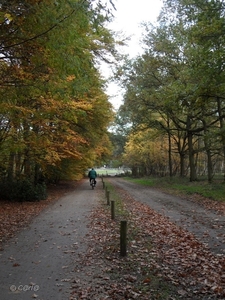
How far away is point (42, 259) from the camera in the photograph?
7035 mm

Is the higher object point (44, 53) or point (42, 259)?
point (44, 53)

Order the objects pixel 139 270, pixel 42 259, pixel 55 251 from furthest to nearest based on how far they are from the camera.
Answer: pixel 55 251, pixel 42 259, pixel 139 270

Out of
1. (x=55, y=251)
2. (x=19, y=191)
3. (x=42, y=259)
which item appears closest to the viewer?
(x=42, y=259)

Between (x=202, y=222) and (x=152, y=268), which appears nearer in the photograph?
(x=152, y=268)

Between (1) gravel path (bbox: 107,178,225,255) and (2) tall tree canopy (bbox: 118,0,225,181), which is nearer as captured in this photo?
(1) gravel path (bbox: 107,178,225,255)

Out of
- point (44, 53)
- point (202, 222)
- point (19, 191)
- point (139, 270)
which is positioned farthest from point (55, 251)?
point (19, 191)

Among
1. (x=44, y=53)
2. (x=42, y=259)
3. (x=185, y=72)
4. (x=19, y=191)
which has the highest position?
(x=185, y=72)

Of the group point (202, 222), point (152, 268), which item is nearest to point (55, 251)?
point (152, 268)

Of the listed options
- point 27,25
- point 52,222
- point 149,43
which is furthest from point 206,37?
point 149,43

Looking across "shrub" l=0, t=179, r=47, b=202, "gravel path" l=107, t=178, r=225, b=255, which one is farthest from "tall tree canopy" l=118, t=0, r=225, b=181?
"shrub" l=0, t=179, r=47, b=202

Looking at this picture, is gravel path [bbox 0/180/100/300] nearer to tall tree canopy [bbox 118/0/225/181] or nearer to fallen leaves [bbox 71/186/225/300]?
fallen leaves [bbox 71/186/225/300]

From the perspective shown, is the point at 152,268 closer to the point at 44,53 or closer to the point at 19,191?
the point at 44,53

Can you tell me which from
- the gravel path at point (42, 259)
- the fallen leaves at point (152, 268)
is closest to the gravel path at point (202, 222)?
the fallen leaves at point (152, 268)

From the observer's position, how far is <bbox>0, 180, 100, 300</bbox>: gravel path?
17.3 ft
